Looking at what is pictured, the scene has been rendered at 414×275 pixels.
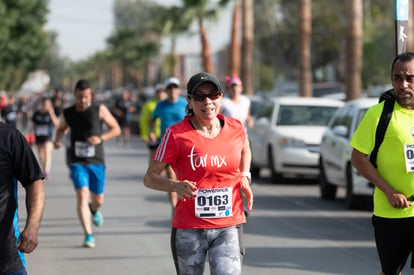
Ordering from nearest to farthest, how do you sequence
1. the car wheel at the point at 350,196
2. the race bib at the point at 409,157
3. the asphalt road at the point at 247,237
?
the race bib at the point at 409,157, the asphalt road at the point at 247,237, the car wheel at the point at 350,196

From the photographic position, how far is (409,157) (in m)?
6.50

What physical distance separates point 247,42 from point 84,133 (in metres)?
27.6

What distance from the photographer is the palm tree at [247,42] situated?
39.1m

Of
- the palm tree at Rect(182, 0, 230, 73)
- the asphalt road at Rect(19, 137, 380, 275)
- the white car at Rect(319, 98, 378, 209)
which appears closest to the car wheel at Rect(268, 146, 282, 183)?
the asphalt road at Rect(19, 137, 380, 275)

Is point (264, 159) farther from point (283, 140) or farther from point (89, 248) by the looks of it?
point (89, 248)

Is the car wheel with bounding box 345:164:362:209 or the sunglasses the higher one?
the sunglasses

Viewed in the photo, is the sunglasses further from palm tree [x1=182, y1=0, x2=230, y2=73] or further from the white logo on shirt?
palm tree [x1=182, y1=0, x2=230, y2=73]

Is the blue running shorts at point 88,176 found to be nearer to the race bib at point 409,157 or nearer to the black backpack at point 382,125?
the black backpack at point 382,125

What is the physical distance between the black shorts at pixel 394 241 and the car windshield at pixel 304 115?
13940mm

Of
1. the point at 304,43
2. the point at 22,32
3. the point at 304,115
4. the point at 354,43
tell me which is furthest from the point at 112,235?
the point at 22,32

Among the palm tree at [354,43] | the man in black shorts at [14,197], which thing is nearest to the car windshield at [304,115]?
the palm tree at [354,43]

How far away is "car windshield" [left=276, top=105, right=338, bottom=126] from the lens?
67.4ft

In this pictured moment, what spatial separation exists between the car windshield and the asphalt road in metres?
1.51

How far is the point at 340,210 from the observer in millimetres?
15539
